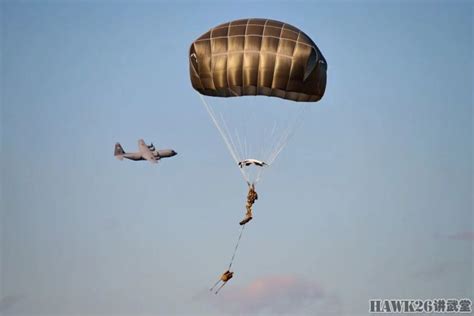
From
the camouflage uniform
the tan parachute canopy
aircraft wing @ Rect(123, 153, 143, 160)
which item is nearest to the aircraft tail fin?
aircraft wing @ Rect(123, 153, 143, 160)

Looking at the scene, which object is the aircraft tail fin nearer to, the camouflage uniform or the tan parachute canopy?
the tan parachute canopy

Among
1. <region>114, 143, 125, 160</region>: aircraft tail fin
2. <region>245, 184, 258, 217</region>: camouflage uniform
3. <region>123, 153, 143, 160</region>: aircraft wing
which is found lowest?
<region>245, 184, 258, 217</region>: camouflage uniform

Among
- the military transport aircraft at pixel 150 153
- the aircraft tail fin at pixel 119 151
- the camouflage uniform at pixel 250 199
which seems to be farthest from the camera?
the aircraft tail fin at pixel 119 151

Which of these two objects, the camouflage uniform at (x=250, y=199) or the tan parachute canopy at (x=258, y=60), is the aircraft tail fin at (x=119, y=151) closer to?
the tan parachute canopy at (x=258, y=60)

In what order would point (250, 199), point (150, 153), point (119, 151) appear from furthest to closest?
point (119, 151) < point (150, 153) < point (250, 199)

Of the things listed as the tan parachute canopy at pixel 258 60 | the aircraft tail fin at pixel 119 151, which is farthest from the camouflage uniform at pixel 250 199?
the aircraft tail fin at pixel 119 151

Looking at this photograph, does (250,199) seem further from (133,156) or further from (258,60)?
(133,156)

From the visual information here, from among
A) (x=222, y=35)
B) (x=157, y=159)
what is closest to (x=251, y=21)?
(x=222, y=35)

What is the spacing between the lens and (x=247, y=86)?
57.4m

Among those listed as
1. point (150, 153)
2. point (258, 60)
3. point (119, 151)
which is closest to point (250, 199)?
point (258, 60)

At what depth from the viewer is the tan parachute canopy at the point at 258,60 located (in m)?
56.6

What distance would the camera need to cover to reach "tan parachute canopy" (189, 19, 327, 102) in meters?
56.6

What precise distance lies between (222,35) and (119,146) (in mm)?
34841

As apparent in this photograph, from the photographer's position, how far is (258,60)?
186 feet
